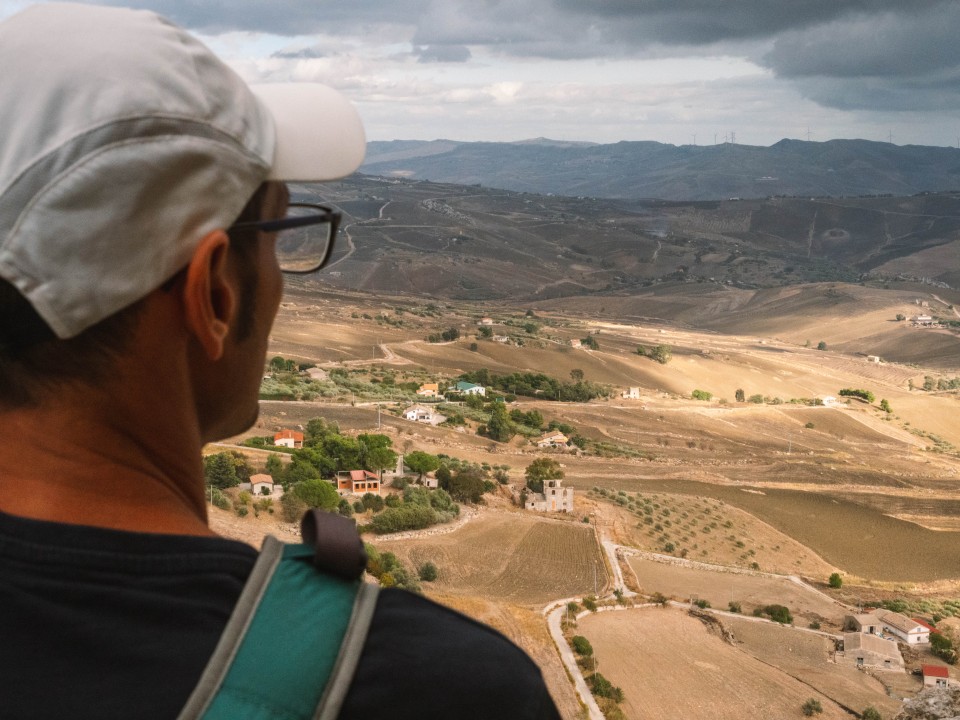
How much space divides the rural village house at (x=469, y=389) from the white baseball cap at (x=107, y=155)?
35.0 metres

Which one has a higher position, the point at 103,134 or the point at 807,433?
the point at 103,134

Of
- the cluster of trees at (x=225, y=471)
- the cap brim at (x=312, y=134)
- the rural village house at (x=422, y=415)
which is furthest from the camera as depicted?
the rural village house at (x=422, y=415)

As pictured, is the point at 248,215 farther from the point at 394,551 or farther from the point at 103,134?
the point at 394,551

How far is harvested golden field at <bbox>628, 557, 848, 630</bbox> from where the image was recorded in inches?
809

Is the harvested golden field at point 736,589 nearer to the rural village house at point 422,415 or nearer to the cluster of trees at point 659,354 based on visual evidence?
the rural village house at point 422,415

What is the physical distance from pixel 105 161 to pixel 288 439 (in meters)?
23.2

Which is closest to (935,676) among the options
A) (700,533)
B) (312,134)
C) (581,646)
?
(581,646)

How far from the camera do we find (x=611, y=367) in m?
47.6

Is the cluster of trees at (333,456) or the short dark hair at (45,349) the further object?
the cluster of trees at (333,456)

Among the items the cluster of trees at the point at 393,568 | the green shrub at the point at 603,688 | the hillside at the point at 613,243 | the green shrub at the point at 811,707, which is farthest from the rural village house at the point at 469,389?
the hillside at the point at 613,243

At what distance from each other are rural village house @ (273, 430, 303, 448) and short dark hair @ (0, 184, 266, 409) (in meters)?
22.7

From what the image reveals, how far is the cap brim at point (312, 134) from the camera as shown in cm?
112

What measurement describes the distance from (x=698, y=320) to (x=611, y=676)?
209ft

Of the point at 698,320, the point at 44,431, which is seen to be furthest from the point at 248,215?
the point at 698,320
